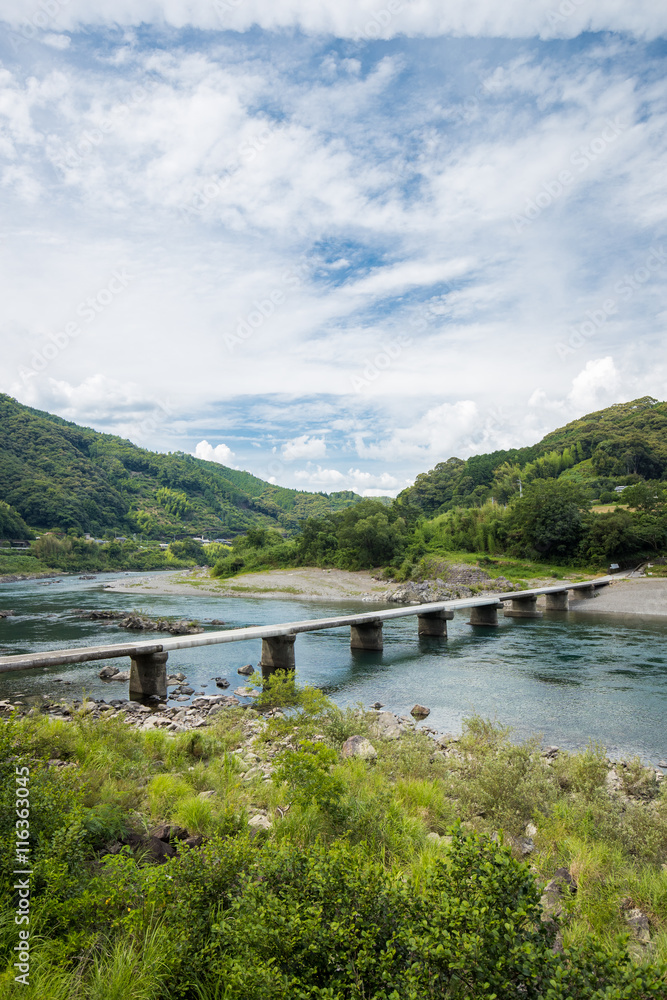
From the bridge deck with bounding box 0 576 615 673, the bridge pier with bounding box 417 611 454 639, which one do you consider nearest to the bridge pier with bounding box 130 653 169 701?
the bridge deck with bounding box 0 576 615 673

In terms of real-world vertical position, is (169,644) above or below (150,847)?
below

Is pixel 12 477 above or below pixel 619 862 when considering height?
above

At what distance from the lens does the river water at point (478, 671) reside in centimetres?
1475

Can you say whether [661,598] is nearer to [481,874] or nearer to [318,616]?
[318,616]

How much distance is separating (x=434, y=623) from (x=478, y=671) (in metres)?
8.38

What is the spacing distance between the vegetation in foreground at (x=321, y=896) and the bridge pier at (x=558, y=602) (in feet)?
114

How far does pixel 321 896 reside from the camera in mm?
3508

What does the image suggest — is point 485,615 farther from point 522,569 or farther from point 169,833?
point 169,833

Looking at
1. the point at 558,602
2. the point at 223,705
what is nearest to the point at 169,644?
the point at 223,705

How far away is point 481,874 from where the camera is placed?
132 inches

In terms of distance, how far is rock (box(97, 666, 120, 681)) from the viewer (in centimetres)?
1989

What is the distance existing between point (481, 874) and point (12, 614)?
4170 centimetres

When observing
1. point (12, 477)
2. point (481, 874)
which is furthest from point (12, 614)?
point (12, 477)

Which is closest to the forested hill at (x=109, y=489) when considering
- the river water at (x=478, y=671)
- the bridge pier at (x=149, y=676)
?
the river water at (x=478, y=671)
